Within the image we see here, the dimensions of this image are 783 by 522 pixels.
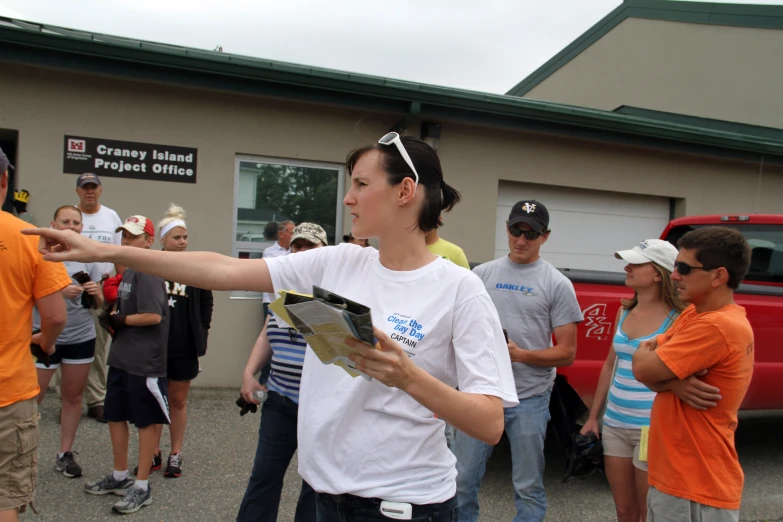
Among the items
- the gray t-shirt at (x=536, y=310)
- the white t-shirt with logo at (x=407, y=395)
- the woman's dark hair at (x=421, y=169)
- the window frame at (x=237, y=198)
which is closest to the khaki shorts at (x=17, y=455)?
the white t-shirt with logo at (x=407, y=395)

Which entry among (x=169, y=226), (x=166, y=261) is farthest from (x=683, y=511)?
(x=169, y=226)

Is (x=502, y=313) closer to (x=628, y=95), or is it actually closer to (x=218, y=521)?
(x=218, y=521)

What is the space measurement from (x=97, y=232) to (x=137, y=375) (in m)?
2.36

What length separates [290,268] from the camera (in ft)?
6.72

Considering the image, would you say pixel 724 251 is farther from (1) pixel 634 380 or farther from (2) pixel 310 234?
(2) pixel 310 234

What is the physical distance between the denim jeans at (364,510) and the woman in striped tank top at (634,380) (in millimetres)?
1882

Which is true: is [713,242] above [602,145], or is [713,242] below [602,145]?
below

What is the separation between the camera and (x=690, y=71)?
572 inches

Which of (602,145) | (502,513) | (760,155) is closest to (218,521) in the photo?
(502,513)

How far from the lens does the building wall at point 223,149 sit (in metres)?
6.57

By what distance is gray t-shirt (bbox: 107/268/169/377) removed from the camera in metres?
A: 4.30

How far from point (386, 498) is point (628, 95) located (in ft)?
51.3

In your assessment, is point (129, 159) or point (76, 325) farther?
point (129, 159)

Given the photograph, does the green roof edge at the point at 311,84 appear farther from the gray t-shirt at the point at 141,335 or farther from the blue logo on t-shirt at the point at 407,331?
the blue logo on t-shirt at the point at 407,331
